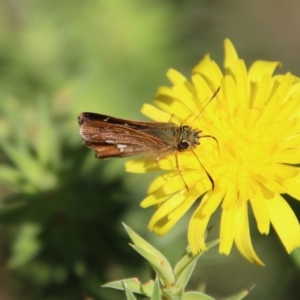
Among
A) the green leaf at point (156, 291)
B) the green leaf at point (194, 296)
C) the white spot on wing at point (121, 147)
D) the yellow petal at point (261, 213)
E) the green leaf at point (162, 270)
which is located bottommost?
the green leaf at point (194, 296)

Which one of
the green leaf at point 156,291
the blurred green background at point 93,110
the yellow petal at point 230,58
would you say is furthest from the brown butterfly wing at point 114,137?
the green leaf at point 156,291

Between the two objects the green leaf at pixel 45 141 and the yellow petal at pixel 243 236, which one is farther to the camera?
the green leaf at pixel 45 141

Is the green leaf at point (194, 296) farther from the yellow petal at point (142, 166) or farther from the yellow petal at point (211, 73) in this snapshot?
the yellow petal at point (211, 73)

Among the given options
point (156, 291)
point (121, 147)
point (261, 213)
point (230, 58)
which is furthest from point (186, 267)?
point (230, 58)

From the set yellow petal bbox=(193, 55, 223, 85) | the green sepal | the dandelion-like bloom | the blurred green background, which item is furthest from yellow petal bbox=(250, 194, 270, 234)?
yellow petal bbox=(193, 55, 223, 85)

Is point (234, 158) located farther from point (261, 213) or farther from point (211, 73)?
point (211, 73)

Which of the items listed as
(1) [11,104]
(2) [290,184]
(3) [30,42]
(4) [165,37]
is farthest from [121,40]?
(2) [290,184]
